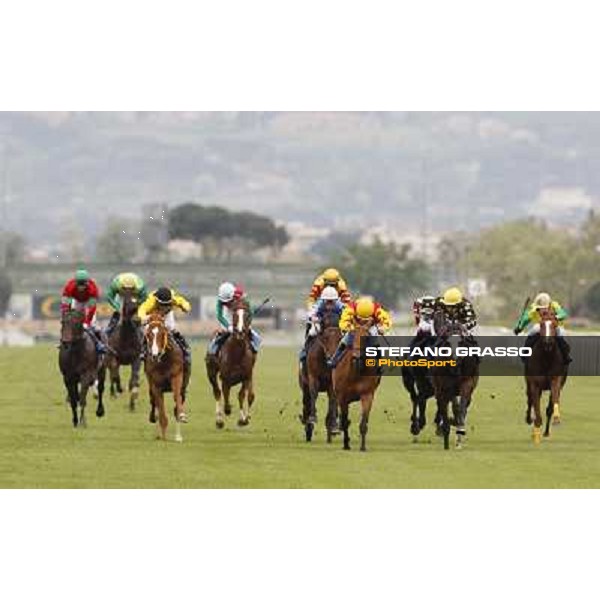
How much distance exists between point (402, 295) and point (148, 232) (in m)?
29.3

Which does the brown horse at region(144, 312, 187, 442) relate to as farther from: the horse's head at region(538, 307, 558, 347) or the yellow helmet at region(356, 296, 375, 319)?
the horse's head at region(538, 307, 558, 347)

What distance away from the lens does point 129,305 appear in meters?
30.3

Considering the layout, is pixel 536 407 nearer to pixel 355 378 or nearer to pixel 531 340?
pixel 531 340

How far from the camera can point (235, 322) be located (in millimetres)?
26625

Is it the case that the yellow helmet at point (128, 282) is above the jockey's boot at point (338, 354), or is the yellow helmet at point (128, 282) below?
above

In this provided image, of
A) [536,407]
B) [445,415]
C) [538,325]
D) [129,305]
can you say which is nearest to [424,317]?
[538,325]

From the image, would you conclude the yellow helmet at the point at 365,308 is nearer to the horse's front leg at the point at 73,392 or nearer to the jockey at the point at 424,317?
the jockey at the point at 424,317

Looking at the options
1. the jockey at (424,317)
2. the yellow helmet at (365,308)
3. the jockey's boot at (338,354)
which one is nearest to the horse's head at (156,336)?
the jockey's boot at (338,354)

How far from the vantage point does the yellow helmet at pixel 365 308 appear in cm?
2270

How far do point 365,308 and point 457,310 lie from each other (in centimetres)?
195

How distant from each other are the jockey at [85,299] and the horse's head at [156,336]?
2952 millimetres

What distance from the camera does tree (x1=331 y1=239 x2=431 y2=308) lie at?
182 m

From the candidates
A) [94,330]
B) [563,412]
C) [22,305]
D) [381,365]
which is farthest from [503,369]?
[22,305]

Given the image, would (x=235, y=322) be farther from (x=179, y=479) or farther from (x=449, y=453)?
(x=179, y=479)
